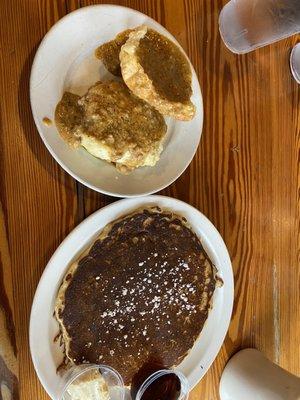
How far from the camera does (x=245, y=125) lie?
174 cm

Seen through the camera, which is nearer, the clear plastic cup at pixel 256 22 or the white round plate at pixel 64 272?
the white round plate at pixel 64 272

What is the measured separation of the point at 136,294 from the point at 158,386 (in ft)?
0.91

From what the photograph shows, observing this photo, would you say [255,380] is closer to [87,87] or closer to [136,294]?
[136,294]

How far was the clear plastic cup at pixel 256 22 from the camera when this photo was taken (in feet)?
5.08

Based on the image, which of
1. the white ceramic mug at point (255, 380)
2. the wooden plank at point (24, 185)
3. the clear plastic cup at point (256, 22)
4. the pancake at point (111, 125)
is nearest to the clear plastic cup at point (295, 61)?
the clear plastic cup at point (256, 22)

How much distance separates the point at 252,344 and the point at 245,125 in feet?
2.49

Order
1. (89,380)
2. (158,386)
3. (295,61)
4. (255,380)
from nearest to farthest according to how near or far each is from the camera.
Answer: (89,380) → (158,386) → (255,380) → (295,61)

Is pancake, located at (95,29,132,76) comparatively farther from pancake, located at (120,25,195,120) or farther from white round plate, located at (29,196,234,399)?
white round plate, located at (29,196,234,399)

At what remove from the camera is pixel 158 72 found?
146cm

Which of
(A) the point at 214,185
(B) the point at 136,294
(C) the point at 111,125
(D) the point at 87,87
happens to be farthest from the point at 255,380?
(D) the point at 87,87

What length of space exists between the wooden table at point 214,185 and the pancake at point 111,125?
0.38 feet

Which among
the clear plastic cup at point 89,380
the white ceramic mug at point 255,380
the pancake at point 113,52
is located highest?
the pancake at point 113,52

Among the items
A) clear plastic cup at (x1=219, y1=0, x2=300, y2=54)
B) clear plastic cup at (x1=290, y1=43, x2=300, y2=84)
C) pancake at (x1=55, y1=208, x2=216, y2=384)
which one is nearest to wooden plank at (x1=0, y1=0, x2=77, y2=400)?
pancake at (x1=55, y1=208, x2=216, y2=384)

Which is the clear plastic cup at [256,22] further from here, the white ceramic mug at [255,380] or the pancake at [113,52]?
the white ceramic mug at [255,380]
